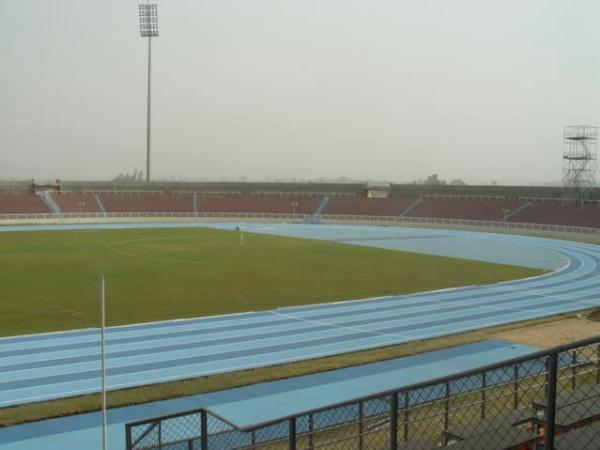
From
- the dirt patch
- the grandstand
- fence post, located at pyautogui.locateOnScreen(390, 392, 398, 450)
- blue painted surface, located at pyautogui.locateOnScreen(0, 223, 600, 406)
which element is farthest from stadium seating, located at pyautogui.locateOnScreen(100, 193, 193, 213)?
fence post, located at pyautogui.locateOnScreen(390, 392, 398, 450)

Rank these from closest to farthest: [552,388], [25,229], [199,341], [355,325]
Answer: [552,388] → [199,341] → [355,325] → [25,229]

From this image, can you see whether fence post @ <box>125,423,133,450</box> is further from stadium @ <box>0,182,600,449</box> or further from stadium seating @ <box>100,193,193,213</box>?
stadium seating @ <box>100,193,193,213</box>

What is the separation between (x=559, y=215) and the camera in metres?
50.2

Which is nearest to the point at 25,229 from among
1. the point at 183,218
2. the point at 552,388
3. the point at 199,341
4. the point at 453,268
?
the point at 183,218

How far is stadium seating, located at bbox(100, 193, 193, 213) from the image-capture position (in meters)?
61.5

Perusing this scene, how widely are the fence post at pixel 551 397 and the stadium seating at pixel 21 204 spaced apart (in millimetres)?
57583

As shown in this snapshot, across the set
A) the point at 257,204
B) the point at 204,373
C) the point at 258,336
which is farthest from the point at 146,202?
the point at 204,373

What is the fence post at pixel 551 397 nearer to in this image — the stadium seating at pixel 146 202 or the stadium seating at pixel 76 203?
the stadium seating at pixel 76 203

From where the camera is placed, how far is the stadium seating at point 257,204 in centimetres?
6279

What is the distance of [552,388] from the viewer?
3.74 metres

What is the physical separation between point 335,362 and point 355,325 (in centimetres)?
370

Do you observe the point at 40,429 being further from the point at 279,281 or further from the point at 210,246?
the point at 210,246

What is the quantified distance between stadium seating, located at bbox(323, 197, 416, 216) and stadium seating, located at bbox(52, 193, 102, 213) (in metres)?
22.6

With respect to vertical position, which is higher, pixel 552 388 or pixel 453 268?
pixel 552 388
